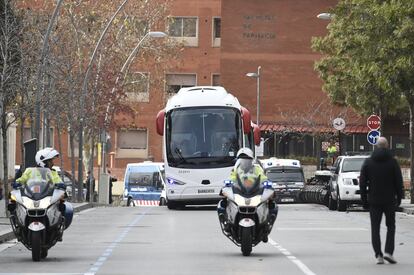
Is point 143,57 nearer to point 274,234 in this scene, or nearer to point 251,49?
point 251,49

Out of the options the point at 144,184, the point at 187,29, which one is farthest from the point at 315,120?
the point at 144,184

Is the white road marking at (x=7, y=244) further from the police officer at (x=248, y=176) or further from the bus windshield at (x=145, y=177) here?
the bus windshield at (x=145, y=177)

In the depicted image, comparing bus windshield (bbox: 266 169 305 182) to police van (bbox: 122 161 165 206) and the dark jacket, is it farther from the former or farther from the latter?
the dark jacket

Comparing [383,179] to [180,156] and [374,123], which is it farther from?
[374,123]

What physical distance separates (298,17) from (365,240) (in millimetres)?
56094

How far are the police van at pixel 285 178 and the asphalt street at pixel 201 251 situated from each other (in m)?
22.4

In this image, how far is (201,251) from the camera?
20656mm

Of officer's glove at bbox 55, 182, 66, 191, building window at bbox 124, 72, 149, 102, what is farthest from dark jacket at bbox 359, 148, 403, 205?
building window at bbox 124, 72, 149, 102

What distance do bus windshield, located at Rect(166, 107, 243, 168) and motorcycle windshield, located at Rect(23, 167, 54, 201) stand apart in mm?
20099

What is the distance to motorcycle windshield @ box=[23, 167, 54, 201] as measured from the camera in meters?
18.3

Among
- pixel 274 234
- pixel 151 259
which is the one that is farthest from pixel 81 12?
pixel 151 259

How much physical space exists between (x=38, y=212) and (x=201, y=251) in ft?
11.8

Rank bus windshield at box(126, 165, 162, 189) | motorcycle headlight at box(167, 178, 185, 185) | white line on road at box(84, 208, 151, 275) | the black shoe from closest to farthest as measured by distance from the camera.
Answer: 1. white line on road at box(84, 208, 151, 275)
2. the black shoe
3. motorcycle headlight at box(167, 178, 185, 185)
4. bus windshield at box(126, 165, 162, 189)

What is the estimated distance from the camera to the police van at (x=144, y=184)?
59.7 meters
